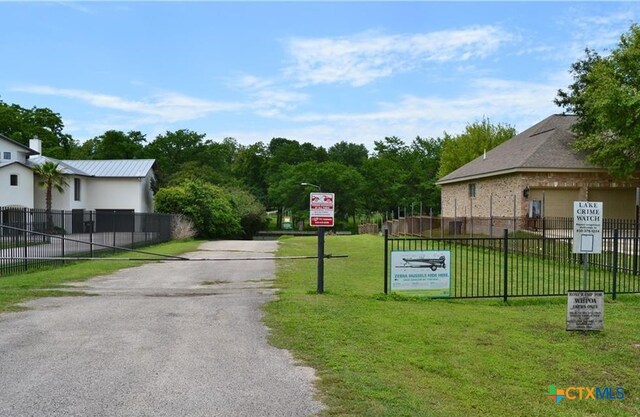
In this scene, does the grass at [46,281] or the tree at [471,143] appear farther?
the tree at [471,143]

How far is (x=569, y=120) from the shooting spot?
116 ft

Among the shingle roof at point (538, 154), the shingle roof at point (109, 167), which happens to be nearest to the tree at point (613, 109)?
the shingle roof at point (538, 154)

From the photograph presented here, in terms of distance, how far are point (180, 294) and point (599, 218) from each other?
8.87 metres

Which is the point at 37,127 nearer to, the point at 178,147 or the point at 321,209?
the point at 178,147

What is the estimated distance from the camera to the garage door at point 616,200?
30250 millimetres

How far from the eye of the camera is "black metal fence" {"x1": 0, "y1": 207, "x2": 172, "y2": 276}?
16531 millimetres

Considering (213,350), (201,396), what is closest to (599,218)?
(213,350)

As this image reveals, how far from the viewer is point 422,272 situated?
38.3 feet

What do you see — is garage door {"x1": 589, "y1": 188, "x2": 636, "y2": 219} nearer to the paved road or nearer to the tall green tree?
the paved road

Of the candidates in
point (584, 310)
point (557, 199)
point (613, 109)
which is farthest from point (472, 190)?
point (584, 310)

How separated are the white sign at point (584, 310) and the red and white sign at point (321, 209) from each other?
196 inches

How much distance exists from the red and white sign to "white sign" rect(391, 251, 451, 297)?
5.27 ft

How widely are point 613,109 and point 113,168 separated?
141 feet

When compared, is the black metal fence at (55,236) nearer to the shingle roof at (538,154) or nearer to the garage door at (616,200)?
the shingle roof at (538,154)
